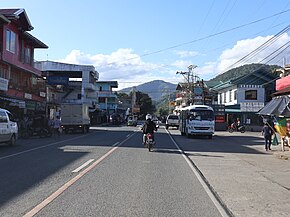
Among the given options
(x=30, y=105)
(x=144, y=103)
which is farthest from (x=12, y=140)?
(x=144, y=103)

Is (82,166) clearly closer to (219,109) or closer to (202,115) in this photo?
(202,115)

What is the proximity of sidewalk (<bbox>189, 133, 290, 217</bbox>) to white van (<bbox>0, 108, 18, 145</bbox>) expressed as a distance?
10.2m

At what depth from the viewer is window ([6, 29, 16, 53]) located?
37.6m

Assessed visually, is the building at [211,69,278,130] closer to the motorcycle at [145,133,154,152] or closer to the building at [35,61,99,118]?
the building at [35,61,99,118]

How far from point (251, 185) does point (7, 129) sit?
14.5 metres

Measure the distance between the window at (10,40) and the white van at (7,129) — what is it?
17008 millimetres

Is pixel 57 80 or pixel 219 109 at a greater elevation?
pixel 57 80

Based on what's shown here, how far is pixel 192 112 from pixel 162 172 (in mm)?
22084

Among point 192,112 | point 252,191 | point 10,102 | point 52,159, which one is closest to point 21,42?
point 10,102

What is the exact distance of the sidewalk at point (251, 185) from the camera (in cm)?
815

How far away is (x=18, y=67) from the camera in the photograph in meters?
40.1

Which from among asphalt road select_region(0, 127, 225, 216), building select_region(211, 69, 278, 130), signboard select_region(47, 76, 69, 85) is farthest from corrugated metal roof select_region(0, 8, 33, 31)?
building select_region(211, 69, 278, 130)

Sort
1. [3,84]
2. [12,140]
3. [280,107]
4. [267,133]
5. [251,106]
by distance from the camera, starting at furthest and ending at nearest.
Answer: [251,106]
[3,84]
[267,133]
[12,140]
[280,107]

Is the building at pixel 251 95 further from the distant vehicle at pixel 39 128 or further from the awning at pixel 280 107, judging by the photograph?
the awning at pixel 280 107
